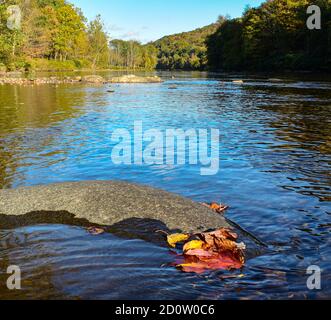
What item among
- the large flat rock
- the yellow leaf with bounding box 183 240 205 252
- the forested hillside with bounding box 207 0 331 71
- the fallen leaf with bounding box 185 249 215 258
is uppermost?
the forested hillside with bounding box 207 0 331 71

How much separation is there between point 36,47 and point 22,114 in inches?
3158

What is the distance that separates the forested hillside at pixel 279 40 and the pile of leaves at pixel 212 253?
62.3 m

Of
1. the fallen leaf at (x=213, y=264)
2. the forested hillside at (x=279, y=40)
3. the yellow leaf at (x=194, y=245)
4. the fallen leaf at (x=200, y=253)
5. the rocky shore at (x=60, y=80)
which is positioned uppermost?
the forested hillside at (x=279, y=40)

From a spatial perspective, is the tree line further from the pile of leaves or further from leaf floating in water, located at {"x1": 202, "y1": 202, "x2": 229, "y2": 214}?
the pile of leaves

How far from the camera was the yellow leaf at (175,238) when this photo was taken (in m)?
5.39

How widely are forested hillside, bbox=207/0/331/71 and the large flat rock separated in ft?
201

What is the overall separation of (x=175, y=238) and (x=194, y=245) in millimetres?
410

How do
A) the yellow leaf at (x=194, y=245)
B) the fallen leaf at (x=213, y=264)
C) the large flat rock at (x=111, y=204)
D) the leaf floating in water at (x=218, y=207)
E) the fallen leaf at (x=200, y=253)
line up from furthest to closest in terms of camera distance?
1. the leaf floating in water at (x=218, y=207)
2. the large flat rock at (x=111, y=204)
3. the yellow leaf at (x=194, y=245)
4. the fallen leaf at (x=200, y=253)
5. the fallen leaf at (x=213, y=264)

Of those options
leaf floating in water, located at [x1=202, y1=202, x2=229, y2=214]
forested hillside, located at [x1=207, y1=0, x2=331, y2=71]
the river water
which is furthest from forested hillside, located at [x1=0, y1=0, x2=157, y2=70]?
leaf floating in water, located at [x1=202, y1=202, x2=229, y2=214]

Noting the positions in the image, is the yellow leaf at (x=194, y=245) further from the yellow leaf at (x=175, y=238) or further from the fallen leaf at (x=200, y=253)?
the yellow leaf at (x=175, y=238)

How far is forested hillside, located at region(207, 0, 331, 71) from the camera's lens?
65625mm

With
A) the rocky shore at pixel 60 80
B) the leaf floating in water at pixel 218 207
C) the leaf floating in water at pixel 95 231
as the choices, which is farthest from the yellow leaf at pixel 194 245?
the rocky shore at pixel 60 80

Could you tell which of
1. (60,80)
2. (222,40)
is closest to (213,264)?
(60,80)

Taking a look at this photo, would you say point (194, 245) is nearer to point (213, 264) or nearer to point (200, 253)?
point (200, 253)
